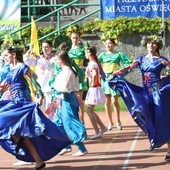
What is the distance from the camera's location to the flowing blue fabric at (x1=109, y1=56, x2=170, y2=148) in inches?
388

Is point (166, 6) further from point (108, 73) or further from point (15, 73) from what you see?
point (15, 73)

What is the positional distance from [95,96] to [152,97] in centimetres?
250

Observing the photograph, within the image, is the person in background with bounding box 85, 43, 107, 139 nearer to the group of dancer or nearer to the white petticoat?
the white petticoat

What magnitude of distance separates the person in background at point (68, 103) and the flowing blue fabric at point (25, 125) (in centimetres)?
67

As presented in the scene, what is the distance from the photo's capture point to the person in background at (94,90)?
12.3 metres

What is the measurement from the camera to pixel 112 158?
10.1 meters

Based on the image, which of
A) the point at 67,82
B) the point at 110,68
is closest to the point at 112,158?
the point at 67,82

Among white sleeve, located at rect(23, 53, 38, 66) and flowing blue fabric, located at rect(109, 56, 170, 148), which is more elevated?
Answer: white sleeve, located at rect(23, 53, 38, 66)

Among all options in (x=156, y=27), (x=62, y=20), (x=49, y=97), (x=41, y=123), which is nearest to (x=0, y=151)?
(x=49, y=97)

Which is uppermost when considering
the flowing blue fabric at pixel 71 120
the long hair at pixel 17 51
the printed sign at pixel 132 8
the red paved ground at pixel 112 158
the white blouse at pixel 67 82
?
the printed sign at pixel 132 8

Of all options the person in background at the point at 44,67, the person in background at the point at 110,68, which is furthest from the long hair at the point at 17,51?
the person in background at the point at 110,68

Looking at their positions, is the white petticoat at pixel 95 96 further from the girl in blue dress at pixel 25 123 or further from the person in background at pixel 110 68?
the girl in blue dress at pixel 25 123

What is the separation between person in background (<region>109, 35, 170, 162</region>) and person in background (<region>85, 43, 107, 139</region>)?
1846mm

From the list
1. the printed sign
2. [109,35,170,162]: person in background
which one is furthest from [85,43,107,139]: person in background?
the printed sign
